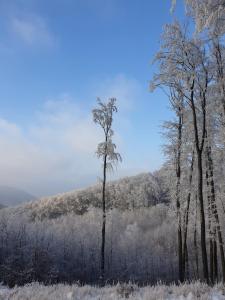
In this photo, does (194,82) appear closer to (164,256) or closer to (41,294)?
(41,294)

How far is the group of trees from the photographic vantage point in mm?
13945

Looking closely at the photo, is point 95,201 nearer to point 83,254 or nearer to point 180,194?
point 83,254

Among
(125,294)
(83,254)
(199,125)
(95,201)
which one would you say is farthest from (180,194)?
(95,201)

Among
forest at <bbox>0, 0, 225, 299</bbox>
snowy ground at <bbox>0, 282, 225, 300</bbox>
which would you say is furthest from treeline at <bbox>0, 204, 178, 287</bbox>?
snowy ground at <bbox>0, 282, 225, 300</bbox>

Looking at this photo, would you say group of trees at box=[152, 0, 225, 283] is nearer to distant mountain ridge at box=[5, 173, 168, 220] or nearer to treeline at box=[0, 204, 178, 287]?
treeline at box=[0, 204, 178, 287]

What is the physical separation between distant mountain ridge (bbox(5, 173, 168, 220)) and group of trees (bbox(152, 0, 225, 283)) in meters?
66.5

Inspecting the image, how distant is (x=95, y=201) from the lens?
332 ft

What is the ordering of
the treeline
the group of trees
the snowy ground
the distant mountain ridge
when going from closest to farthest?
the snowy ground, the group of trees, the treeline, the distant mountain ridge

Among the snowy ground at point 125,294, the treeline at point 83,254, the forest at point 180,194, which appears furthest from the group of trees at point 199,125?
the treeline at point 83,254

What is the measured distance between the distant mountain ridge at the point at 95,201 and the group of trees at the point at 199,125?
66.5 meters

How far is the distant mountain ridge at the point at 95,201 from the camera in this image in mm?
95000

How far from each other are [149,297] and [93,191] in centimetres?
10208

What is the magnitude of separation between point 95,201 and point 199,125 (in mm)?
82837

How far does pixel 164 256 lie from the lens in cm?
5466
